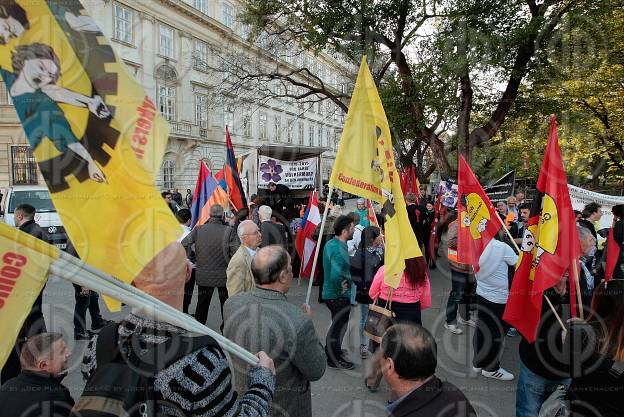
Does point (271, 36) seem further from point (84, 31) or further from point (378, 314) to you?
point (84, 31)

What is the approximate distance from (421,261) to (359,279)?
0.94 metres

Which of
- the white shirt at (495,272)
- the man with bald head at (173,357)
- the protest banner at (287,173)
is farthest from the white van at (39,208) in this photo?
the man with bald head at (173,357)

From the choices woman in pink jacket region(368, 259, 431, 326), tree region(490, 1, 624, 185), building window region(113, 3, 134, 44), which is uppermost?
building window region(113, 3, 134, 44)

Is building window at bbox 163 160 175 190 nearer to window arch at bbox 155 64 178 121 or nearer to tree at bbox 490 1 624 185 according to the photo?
window arch at bbox 155 64 178 121

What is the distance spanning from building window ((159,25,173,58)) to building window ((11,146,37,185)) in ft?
33.1

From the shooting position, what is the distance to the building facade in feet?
76.5

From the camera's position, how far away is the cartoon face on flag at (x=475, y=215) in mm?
4898

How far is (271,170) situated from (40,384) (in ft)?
39.2

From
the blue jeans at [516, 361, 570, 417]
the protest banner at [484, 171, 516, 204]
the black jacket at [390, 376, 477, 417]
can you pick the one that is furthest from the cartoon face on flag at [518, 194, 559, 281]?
the protest banner at [484, 171, 516, 204]

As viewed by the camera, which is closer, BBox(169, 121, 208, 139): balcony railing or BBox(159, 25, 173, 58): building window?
BBox(159, 25, 173, 58): building window

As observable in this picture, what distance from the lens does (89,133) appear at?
1.50 meters

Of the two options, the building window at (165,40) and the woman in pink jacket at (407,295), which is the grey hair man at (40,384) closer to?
the woman in pink jacket at (407,295)

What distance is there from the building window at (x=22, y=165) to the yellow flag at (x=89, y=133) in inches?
1022

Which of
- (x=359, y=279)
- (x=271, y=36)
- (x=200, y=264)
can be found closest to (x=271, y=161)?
(x=271, y=36)
